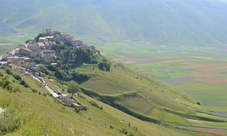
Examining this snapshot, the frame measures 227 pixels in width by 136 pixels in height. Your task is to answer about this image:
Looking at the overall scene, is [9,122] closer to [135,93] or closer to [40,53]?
[135,93]

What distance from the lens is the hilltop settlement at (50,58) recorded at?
101938 mm

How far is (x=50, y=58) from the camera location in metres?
117

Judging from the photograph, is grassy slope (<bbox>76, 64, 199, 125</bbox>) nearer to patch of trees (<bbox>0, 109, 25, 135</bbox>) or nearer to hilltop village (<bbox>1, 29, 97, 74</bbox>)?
hilltop village (<bbox>1, 29, 97, 74</bbox>)

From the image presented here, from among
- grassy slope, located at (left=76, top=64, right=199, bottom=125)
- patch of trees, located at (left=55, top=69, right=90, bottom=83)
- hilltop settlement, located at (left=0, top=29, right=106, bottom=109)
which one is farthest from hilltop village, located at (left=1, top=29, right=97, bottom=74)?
grassy slope, located at (left=76, top=64, right=199, bottom=125)

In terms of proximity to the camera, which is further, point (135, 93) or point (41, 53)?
point (41, 53)

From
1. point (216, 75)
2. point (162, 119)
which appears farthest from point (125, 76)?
point (216, 75)

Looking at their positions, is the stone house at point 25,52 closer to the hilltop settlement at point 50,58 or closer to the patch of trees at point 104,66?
the hilltop settlement at point 50,58

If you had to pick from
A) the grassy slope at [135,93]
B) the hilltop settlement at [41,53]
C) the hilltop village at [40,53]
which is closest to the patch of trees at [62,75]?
the grassy slope at [135,93]

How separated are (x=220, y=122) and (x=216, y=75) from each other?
90.0 metres

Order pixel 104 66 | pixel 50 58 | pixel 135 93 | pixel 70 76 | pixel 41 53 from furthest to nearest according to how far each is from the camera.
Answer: pixel 104 66, pixel 41 53, pixel 50 58, pixel 70 76, pixel 135 93

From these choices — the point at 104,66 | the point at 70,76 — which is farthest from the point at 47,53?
the point at 104,66

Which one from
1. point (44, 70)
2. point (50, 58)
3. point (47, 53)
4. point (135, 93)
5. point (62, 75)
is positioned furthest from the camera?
point (47, 53)

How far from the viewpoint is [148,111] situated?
98.6 m

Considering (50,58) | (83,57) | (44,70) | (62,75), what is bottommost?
(62,75)
